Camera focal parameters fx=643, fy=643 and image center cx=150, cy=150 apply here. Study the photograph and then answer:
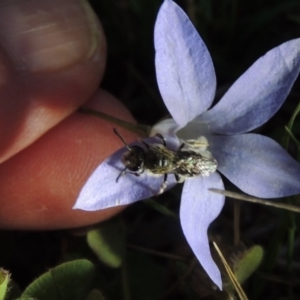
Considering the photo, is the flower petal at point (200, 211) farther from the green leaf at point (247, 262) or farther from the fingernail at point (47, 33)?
the fingernail at point (47, 33)

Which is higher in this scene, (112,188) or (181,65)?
(181,65)

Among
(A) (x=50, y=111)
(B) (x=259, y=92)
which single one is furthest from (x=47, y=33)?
(B) (x=259, y=92)

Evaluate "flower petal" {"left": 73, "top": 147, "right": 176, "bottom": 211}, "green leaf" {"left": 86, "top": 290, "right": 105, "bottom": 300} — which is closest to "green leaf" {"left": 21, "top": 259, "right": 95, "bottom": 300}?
"green leaf" {"left": 86, "top": 290, "right": 105, "bottom": 300}

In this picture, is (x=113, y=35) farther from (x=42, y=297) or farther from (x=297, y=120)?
(x=42, y=297)

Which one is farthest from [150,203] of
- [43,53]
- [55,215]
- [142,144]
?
[43,53]

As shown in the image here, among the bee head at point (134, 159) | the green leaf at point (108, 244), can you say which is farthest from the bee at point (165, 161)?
the green leaf at point (108, 244)

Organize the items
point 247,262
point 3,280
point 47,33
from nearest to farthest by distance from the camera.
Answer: point 3,280 < point 247,262 < point 47,33

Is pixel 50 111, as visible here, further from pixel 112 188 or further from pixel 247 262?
pixel 247 262

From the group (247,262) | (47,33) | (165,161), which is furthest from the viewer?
(47,33)
